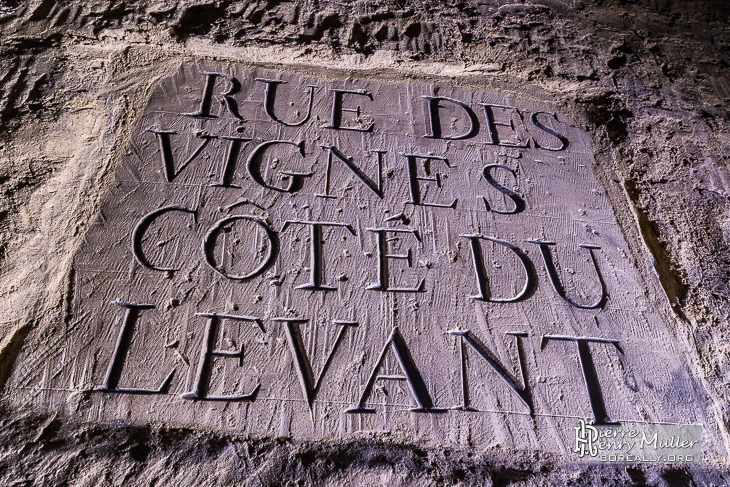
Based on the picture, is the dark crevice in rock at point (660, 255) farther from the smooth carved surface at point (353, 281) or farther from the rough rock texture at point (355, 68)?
the smooth carved surface at point (353, 281)

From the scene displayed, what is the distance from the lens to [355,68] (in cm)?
229

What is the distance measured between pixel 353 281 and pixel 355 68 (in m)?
1.13

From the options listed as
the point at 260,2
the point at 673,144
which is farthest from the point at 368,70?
the point at 673,144

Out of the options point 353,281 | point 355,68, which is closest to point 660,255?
point 353,281

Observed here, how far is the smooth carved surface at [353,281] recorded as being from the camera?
1.52 metres

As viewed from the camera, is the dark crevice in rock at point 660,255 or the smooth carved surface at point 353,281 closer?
the smooth carved surface at point 353,281

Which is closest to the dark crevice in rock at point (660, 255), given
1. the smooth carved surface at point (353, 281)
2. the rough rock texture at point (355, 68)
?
the rough rock texture at point (355, 68)

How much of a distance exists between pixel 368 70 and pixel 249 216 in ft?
3.21

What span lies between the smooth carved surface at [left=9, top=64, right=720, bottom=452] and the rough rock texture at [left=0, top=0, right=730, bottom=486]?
0.25ft

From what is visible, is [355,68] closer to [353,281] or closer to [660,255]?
[353,281]

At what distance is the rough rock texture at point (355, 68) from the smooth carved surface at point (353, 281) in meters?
0.08

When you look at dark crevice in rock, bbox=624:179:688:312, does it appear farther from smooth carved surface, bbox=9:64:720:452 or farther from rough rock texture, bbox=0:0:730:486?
smooth carved surface, bbox=9:64:720:452

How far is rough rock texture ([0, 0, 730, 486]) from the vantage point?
1421mm

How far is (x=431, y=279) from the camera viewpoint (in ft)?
5.82
